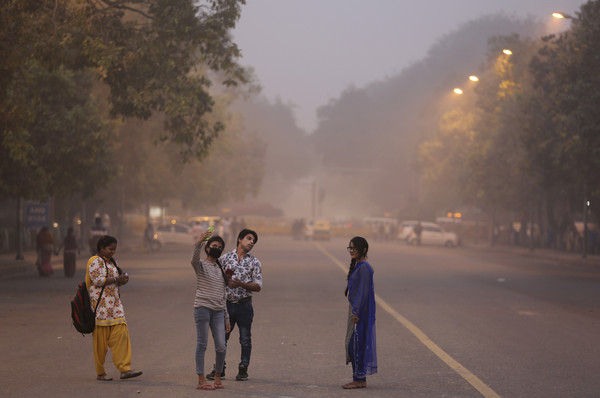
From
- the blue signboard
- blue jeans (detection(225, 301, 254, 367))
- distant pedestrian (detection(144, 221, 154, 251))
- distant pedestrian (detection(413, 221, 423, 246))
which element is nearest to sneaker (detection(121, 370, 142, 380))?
blue jeans (detection(225, 301, 254, 367))

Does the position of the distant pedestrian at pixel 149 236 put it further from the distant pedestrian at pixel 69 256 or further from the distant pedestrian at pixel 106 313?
the distant pedestrian at pixel 106 313

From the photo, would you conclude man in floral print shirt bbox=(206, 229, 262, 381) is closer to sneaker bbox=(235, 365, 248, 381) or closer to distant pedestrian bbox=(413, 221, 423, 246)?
sneaker bbox=(235, 365, 248, 381)

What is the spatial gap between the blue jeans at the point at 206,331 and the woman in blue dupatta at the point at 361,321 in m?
1.24

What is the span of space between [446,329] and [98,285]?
687 cm

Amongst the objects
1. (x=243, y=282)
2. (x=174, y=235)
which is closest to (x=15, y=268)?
(x=243, y=282)

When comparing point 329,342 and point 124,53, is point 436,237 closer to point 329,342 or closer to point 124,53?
point 124,53

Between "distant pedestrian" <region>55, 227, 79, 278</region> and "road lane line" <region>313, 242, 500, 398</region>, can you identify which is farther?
"distant pedestrian" <region>55, 227, 79, 278</region>

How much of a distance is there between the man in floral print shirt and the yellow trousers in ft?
2.98

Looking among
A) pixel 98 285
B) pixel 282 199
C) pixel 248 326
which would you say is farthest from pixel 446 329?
pixel 282 199

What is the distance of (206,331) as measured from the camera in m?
9.02

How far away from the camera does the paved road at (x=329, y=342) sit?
9352mm

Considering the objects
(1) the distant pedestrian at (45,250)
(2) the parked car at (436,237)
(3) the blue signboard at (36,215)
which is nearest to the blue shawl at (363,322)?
(1) the distant pedestrian at (45,250)

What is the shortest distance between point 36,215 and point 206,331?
2751cm

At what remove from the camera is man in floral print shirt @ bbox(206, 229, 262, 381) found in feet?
30.7
